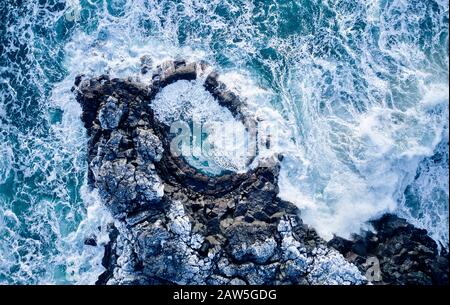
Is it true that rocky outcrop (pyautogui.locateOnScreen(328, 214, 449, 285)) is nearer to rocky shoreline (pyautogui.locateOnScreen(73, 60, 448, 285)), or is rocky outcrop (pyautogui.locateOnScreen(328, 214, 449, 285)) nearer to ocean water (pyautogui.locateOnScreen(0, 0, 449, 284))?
rocky shoreline (pyautogui.locateOnScreen(73, 60, 448, 285))

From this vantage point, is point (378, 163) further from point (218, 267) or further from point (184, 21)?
point (184, 21)

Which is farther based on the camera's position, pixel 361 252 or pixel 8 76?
pixel 8 76

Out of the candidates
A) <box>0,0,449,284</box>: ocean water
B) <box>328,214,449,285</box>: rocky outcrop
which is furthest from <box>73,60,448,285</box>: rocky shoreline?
<box>0,0,449,284</box>: ocean water

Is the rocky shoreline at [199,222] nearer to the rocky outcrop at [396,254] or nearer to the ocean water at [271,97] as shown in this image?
the rocky outcrop at [396,254]

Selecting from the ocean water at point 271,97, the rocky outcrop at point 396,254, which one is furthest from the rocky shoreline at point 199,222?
the ocean water at point 271,97

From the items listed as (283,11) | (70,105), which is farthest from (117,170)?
(283,11)
